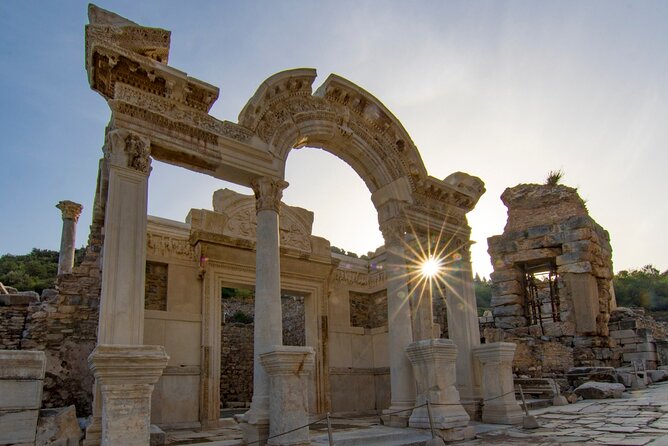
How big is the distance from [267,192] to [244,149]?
80 cm

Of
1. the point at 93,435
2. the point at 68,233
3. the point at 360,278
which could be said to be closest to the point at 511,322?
the point at 360,278

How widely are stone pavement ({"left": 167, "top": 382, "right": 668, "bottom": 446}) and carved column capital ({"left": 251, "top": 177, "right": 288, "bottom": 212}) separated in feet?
11.7

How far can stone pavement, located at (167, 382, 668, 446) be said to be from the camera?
6.68 m

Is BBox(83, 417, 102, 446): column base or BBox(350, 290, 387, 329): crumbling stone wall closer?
BBox(83, 417, 102, 446): column base

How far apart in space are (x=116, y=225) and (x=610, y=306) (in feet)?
64.8

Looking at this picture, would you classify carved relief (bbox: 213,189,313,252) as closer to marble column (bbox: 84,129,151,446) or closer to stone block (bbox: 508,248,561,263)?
marble column (bbox: 84,129,151,446)

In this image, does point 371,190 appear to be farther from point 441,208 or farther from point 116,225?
point 116,225

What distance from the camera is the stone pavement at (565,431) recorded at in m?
6.68

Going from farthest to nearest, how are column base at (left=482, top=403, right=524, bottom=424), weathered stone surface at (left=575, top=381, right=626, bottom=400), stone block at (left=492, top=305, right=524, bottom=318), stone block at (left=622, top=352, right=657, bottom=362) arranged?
stone block at (left=492, top=305, right=524, bottom=318) → stone block at (left=622, top=352, right=657, bottom=362) → weathered stone surface at (left=575, top=381, right=626, bottom=400) → column base at (left=482, top=403, right=524, bottom=424)

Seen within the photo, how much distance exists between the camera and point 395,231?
1031 centimetres

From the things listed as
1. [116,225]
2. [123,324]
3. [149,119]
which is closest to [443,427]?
[123,324]

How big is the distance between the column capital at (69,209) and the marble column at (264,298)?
36.9ft

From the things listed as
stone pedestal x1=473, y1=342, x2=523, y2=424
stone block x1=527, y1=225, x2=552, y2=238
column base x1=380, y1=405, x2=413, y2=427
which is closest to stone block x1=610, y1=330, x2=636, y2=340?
stone block x1=527, y1=225, x2=552, y2=238

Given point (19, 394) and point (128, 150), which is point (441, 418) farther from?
point (128, 150)
